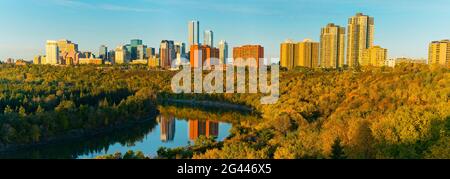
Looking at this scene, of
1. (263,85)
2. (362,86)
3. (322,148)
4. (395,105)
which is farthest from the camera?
(263,85)

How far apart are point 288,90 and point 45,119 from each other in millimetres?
8036

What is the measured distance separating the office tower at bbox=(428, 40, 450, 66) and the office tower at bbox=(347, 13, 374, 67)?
3683 millimetres

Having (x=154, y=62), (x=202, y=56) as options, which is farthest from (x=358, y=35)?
(x=154, y=62)

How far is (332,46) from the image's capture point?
1955 centimetres

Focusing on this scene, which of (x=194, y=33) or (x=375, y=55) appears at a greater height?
(x=194, y=33)

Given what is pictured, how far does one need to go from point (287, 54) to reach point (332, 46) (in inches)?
121

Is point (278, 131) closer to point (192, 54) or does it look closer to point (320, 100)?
point (320, 100)

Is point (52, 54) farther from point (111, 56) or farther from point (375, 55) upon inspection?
point (375, 55)

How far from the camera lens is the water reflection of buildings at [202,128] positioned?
937 cm

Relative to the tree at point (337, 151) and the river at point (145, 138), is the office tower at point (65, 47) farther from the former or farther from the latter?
the tree at point (337, 151)

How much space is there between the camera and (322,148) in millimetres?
4367

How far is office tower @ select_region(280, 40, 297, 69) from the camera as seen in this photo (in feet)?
71.0
